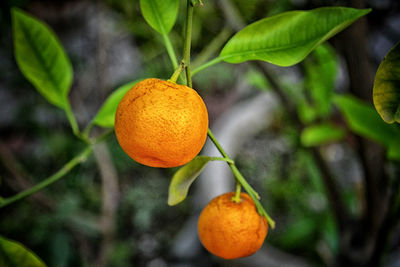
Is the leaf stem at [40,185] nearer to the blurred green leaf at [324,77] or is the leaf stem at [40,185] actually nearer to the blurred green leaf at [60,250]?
the blurred green leaf at [324,77]

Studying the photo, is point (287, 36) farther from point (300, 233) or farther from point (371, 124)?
point (300, 233)

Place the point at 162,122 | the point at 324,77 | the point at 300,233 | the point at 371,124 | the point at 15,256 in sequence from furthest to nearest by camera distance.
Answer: the point at 300,233, the point at 324,77, the point at 371,124, the point at 15,256, the point at 162,122

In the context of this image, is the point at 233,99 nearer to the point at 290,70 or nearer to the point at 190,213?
the point at 290,70

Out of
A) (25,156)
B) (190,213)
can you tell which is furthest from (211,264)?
(25,156)

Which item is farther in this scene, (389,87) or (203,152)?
(203,152)

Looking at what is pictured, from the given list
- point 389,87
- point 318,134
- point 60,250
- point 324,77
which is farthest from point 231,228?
point 60,250

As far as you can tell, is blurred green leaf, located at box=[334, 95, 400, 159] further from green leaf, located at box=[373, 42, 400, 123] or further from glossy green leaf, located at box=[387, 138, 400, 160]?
green leaf, located at box=[373, 42, 400, 123]

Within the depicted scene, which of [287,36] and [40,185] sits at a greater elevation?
[287,36]
